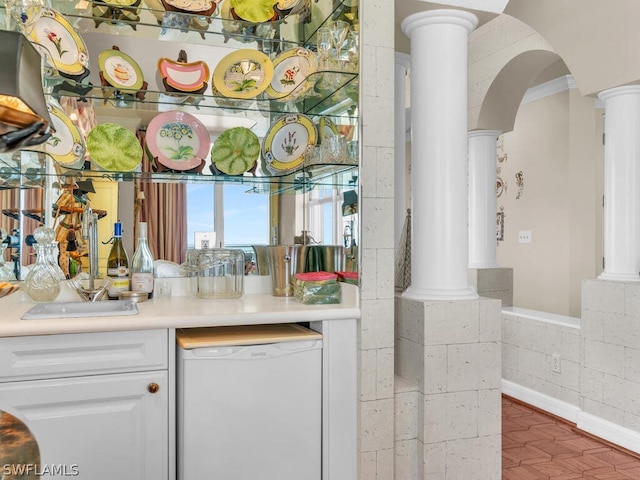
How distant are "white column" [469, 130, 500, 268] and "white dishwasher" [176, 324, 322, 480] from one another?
275 centimetres

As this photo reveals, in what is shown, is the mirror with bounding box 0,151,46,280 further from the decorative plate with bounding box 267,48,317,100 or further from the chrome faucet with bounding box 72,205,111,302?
the decorative plate with bounding box 267,48,317,100

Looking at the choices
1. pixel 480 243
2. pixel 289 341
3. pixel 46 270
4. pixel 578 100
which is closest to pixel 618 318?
pixel 480 243

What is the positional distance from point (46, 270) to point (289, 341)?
101cm

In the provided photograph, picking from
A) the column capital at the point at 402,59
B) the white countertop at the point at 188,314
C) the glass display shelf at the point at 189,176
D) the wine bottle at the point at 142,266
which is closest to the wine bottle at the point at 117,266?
the wine bottle at the point at 142,266

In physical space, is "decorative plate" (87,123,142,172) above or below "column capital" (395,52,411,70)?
below

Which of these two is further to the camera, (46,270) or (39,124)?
(46,270)

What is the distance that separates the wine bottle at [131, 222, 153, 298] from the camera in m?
2.22

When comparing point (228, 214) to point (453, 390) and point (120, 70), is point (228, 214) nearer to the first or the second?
point (120, 70)

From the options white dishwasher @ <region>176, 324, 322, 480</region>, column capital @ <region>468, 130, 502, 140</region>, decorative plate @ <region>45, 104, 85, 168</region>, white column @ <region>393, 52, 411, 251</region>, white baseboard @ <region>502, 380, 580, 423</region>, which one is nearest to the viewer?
white dishwasher @ <region>176, 324, 322, 480</region>

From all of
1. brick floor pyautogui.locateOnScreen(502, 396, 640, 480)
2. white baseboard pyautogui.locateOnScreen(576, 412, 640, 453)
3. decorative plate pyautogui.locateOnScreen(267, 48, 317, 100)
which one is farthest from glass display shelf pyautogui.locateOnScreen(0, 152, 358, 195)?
white baseboard pyautogui.locateOnScreen(576, 412, 640, 453)

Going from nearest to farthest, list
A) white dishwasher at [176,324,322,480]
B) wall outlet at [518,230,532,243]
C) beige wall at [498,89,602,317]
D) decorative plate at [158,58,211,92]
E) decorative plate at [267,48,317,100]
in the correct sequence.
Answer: white dishwasher at [176,324,322,480], decorative plate at [158,58,211,92], decorative plate at [267,48,317,100], beige wall at [498,89,602,317], wall outlet at [518,230,532,243]

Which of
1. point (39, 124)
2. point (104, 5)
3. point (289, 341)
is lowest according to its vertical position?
point (289, 341)

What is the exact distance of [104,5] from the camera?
7.04 feet

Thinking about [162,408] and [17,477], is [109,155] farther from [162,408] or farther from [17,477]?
[17,477]
